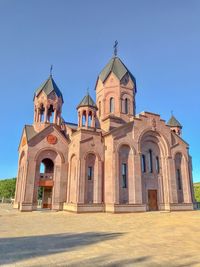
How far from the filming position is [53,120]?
90.6 ft

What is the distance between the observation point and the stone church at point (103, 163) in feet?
70.6

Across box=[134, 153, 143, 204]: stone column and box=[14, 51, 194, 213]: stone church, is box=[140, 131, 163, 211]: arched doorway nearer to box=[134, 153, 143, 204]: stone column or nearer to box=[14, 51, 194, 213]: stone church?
box=[14, 51, 194, 213]: stone church

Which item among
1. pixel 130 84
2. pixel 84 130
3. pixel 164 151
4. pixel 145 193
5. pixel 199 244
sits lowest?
pixel 199 244

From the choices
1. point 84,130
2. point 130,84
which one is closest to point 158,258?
point 84,130

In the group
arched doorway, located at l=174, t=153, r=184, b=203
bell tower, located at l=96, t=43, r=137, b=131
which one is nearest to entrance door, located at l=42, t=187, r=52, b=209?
bell tower, located at l=96, t=43, r=137, b=131

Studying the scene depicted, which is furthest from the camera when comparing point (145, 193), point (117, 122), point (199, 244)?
point (117, 122)

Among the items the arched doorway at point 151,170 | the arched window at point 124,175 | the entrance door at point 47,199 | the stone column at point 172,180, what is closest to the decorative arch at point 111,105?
the arched doorway at point 151,170

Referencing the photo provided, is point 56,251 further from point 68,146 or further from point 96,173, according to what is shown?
point 68,146

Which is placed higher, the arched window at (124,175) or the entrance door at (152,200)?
the arched window at (124,175)

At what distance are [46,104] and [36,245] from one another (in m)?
22.0

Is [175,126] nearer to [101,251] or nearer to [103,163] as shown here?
[103,163]

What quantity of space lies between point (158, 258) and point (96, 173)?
53.3 feet

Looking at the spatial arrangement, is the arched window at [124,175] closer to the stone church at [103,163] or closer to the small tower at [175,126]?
the stone church at [103,163]

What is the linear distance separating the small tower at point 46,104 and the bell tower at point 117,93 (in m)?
6.07
